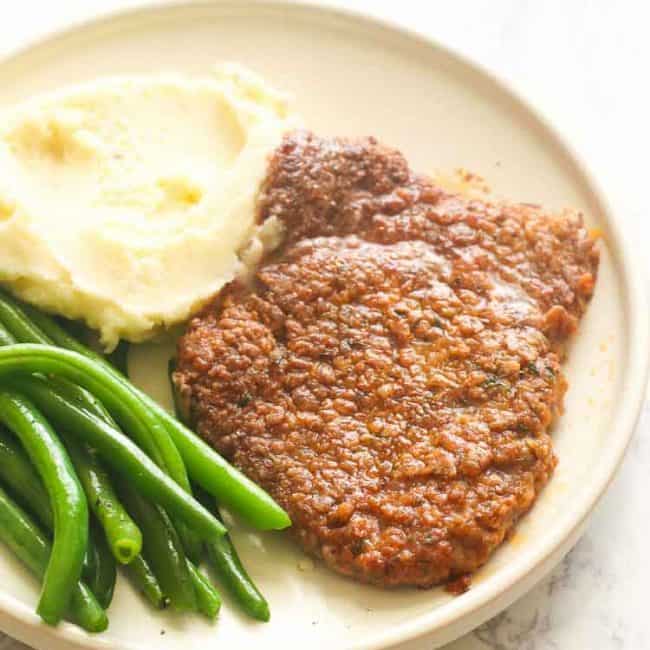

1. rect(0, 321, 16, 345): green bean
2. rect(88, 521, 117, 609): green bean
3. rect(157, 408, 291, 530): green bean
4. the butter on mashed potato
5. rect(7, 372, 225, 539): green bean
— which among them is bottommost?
rect(88, 521, 117, 609): green bean

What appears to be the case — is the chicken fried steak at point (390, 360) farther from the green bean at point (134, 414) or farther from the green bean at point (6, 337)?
the green bean at point (6, 337)

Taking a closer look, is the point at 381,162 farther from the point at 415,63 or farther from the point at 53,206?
the point at 53,206

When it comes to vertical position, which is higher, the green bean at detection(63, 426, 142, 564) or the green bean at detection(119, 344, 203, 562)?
the green bean at detection(63, 426, 142, 564)

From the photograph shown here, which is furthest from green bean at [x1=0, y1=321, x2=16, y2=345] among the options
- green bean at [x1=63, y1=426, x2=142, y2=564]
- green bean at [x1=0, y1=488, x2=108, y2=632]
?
green bean at [x1=0, y1=488, x2=108, y2=632]

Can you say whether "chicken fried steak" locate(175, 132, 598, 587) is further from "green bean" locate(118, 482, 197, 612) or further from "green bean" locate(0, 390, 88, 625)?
"green bean" locate(0, 390, 88, 625)

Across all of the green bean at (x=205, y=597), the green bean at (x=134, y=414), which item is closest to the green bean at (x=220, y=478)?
the green bean at (x=134, y=414)

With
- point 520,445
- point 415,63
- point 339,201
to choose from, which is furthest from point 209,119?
point 520,445
